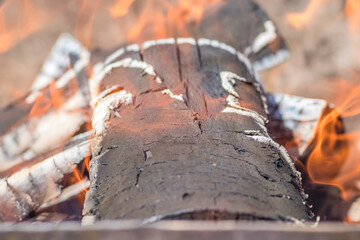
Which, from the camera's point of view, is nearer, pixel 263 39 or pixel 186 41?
pixel 186 41

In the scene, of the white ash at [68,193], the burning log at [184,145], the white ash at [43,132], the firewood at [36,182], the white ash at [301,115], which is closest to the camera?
the burning log at [184,145]

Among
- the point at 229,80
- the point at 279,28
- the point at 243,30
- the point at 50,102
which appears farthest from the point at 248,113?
the point at 279,28

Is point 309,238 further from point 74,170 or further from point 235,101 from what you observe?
point 74,170

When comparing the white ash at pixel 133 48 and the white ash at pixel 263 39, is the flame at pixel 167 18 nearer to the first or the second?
the white ash at pixel 133 48

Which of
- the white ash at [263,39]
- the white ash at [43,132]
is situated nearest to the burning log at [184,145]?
the white ash at [43,132]

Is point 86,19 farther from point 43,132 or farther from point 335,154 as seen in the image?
point 335,154

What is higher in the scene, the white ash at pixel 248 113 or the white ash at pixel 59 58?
the white ash at pixel 59 58

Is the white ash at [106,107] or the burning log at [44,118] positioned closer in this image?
the white ash at [106,107]
